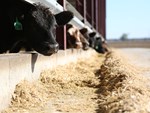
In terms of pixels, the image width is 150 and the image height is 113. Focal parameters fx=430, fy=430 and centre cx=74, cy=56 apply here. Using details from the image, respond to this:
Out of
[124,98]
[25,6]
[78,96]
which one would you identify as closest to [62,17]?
[25,6]

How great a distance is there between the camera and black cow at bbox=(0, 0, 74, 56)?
673 cm

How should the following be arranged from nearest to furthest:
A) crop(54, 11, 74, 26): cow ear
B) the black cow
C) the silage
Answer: the silage → the black cow → crop(54, 11, 74, 26): cow ear

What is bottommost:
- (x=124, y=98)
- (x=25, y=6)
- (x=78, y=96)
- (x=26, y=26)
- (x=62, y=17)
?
(x=78, y=96)

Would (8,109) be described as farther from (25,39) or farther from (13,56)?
(25,39)

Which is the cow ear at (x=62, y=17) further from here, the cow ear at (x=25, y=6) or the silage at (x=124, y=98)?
the silage at (x=124, y=98)

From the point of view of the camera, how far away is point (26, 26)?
22.5 feet

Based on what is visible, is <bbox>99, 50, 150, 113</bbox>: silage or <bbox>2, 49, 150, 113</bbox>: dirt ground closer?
<bbox>99, 50, 150, 113</bbox>: silage

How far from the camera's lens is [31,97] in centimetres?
496

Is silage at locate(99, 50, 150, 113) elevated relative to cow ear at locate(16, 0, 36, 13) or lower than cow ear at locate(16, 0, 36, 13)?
→ lower

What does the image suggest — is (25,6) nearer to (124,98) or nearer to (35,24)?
(35,24)

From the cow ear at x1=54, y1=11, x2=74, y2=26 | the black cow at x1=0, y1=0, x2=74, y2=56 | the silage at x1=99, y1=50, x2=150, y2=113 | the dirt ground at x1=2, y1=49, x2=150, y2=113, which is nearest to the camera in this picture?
the silage at x1=99, y1=50, x2=150, y2=113

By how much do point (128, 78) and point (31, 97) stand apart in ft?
5.71

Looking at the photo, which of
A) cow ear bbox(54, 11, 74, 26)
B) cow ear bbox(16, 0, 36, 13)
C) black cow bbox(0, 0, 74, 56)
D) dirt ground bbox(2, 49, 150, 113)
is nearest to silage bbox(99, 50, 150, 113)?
dirt ground bbox(2, 49, 150, 113)

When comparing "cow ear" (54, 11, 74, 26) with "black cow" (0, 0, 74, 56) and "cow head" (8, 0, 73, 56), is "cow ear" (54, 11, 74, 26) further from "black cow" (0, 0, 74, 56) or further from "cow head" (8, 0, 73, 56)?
"cow head" (8, 0, 73, 56)
